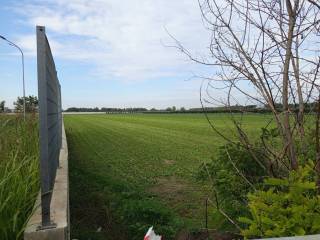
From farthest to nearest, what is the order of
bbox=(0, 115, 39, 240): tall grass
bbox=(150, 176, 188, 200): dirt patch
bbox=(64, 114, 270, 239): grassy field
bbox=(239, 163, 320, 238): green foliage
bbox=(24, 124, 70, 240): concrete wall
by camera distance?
bbox=(150, 176, 188, 200): dirt patch < bbox=(64, 114, 270, 239): grassy field < bbox=(0, 115, 39, 240): tall grass < bbox=(24, 124, 70, 240): concrete wall < bbox=(239, 163, 320, 238): green foliage

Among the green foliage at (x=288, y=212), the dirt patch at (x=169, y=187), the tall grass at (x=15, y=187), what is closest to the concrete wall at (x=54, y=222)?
Result: the tall grass at (x=15, y=187)

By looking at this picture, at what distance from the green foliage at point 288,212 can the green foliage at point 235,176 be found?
5.50ft

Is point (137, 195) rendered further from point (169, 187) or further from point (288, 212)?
point (288, 212)

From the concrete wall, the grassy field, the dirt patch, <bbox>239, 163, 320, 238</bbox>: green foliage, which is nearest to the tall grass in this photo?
the concrete wall

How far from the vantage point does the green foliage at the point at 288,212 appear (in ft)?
9.48

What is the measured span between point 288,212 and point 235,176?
1942mm

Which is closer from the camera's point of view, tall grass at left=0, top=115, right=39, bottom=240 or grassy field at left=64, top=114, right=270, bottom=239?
tall grass at left=0, top=115, right=39, bottom=240

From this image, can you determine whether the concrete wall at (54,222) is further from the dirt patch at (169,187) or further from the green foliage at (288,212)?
the dirt patch at (169,187)

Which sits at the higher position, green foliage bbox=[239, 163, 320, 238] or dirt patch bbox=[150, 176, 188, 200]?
green foliage bbox=[239, 163, 320, 238]

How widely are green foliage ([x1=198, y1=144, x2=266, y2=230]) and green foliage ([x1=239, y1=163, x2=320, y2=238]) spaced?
1.68 meters

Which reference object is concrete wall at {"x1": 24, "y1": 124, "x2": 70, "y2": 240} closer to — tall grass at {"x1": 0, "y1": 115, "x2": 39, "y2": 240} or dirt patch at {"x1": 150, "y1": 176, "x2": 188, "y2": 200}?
tall grass at {"x1": 0, "y1": 115, "x2": 39, "y2": 240}

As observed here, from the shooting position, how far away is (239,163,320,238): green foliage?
114 inches

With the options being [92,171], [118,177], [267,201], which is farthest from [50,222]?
[92,171]

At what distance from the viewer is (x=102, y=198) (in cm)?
817
